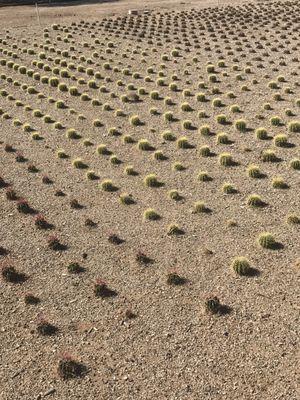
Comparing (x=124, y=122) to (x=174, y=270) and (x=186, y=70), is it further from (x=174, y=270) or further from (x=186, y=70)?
(x=174, y=270)

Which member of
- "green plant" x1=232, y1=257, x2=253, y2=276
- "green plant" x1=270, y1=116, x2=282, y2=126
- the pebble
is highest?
the pebble

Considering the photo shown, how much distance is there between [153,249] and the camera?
21.4m

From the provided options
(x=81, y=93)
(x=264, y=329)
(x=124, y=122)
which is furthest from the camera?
(x=81, y=93)

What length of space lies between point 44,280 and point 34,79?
31.2 metres

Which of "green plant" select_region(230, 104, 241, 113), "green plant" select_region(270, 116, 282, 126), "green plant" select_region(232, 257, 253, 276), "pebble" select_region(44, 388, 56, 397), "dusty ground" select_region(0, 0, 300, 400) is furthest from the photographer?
"green plant" select_region(230, 104, 241, 113)

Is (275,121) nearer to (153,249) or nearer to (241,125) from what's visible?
(241,125)

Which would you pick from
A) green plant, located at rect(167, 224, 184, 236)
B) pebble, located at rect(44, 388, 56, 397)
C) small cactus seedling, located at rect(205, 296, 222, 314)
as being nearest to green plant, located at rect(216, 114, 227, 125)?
green plant, located at rect(167, 224, 184, 236)

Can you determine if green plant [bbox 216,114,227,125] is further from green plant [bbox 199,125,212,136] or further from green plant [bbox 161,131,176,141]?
green plant [bbox 161,131,176,141]

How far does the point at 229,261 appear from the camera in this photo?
20250 millimetres

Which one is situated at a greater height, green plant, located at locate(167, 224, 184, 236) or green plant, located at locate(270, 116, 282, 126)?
green plant, located at locate(167, 224, 184, 236)

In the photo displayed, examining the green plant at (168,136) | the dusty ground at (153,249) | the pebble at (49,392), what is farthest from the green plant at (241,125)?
the pebble at (49,392)

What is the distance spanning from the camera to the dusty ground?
1527 centimetres

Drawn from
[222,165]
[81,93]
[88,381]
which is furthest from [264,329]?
[81,93]

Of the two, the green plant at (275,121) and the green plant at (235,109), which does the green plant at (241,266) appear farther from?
the green plant at (235,109)
